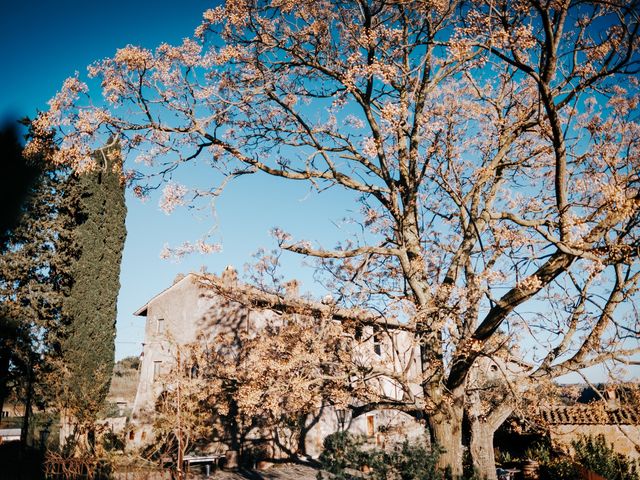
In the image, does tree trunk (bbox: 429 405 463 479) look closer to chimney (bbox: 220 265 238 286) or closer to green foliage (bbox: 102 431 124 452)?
chimney (bbox: 220 265 238 286)

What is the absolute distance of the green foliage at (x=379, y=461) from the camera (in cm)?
674

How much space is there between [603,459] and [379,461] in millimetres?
13638

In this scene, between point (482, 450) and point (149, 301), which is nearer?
point (482, 450)

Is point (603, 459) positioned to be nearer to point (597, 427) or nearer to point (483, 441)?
point (597, 427)

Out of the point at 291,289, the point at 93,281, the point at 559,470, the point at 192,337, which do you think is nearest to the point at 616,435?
the point at 559,470

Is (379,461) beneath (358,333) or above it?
beneath

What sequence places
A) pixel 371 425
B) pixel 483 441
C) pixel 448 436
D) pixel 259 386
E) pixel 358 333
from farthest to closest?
1. pixel 371 425
2. pixel 358 333
3. pixel 259 386
4. pixel 483 441
5. pixel 448 436

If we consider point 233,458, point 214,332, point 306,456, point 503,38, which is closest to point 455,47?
point 503,38

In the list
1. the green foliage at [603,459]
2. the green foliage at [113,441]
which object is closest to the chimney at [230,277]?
the green foliage at [113,441]

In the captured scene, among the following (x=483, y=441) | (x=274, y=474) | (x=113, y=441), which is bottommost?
(x=274, y=474)

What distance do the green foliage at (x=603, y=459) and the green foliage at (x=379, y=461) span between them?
38.5 feet

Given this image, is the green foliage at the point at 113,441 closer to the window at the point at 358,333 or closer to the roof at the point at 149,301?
the roof at the point at 149,301

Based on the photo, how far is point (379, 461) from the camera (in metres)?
6.85

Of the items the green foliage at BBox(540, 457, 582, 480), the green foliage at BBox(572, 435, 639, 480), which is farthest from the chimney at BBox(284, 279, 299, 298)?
the green foliage at BBox(572, 435, 639, 480)
